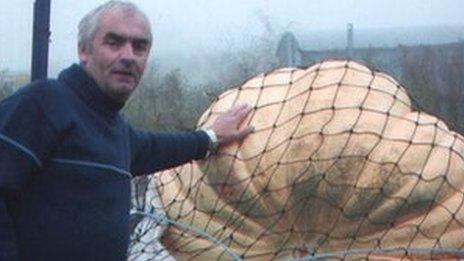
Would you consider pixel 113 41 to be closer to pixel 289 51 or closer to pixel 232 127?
pixel 232 127

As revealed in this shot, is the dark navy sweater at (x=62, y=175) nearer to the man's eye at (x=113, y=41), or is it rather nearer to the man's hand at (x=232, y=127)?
the man's eye at (x=113, y=41)

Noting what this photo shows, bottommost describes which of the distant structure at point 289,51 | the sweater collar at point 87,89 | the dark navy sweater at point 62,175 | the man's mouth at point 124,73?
the distant structure at point 289,51

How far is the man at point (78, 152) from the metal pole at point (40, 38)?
0.72 m

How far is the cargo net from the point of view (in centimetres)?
285

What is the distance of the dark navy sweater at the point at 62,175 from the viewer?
2.40 m

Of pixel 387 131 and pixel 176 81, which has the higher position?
pixel 387 131

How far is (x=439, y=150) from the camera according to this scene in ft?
9.53

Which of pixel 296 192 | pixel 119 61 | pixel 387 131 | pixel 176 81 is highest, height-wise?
pixel 119 61

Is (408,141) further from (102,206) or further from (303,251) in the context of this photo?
(102,206)

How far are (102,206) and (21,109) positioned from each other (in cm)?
32

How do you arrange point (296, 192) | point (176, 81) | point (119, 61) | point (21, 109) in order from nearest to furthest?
point (21, 109), point (119, 61), point (296, 192), point (176, 81)

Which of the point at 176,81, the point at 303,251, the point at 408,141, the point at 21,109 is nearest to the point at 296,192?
the point at 303,251

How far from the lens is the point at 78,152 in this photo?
8.18 ft

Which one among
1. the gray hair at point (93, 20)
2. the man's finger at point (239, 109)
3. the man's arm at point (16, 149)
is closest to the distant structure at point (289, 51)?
the man's finger at point (239, 109)
